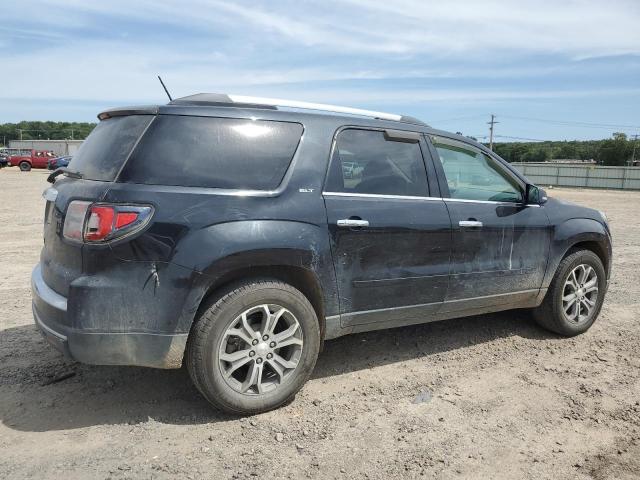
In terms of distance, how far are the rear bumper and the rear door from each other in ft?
3.76

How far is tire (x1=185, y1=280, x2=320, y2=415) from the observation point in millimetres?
3176

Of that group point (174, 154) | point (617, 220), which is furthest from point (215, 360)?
point (617, 220)

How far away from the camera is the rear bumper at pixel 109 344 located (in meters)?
3.03

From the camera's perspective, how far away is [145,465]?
285 cm

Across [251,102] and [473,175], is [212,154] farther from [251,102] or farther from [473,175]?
[473,175]

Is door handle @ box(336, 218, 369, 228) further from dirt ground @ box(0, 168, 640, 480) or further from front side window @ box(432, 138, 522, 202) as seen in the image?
dirt ground @ box(0, 168, 640, 480)

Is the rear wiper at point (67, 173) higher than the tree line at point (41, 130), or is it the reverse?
the tree line at point (41, 130)

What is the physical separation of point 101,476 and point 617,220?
16.4 m

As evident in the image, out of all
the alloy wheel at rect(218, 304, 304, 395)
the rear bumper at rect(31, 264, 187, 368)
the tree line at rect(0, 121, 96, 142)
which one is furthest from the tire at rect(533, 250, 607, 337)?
the tree line at rect(0, 121, 96, 142)

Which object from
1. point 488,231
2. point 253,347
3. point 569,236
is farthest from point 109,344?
point 569,236

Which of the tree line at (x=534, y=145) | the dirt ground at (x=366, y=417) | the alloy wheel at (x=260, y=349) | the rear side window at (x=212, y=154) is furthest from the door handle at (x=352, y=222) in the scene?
the tree line at (x=534, y=145)

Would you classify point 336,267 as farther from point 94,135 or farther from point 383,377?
point 94,135

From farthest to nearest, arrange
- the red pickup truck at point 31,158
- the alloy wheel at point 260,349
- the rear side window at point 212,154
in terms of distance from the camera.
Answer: the red pickup truck at point 31,158, the alloy wheel at point 260,349, the rear side window at point 212,154

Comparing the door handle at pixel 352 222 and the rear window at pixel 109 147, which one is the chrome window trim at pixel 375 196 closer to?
the door handle at pixel 352 222
